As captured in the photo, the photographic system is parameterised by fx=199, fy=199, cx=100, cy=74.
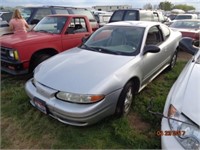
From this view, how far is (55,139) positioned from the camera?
2.78m

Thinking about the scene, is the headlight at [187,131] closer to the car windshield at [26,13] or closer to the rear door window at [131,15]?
the car windshield at [26,13]

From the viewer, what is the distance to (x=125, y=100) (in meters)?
3.06

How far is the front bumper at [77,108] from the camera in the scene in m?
2.58

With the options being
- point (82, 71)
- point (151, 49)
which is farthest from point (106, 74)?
point (151, 49)

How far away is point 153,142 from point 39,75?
6.43 feet

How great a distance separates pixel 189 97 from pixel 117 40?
7.17 ft

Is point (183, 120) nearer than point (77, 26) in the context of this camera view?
Yes

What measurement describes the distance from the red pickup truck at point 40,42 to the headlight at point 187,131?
11.7ft

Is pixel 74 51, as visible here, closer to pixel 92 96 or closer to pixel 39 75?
pixel 39 75

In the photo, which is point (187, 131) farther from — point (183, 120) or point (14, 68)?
point (14, 68)

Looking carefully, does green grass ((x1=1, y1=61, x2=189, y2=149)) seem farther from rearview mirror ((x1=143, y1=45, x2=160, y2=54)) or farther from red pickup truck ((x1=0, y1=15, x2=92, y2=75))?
red pickup truck ((x1=0, y1=15, x2=92, y2=75))

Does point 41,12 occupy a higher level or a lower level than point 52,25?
higher

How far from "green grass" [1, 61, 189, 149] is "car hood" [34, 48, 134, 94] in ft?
2.07

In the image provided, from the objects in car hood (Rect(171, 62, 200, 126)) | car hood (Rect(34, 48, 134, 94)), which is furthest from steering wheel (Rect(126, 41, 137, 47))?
car hood (Rect(171, 62, 200, 126))
